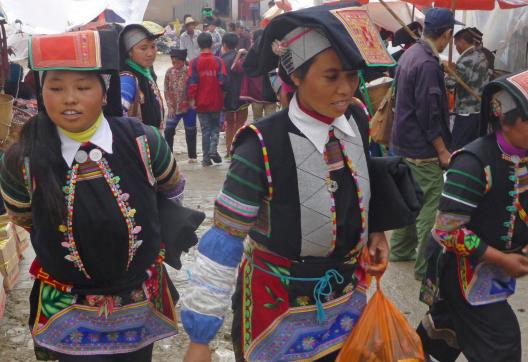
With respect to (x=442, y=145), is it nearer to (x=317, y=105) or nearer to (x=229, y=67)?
(x=317, y=105)

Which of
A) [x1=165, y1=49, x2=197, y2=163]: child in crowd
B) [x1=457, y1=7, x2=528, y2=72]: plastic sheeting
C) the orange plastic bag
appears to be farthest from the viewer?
[x1=165, y1=49, x2=197, y2=163]: child in crowd

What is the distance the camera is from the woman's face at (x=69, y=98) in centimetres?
252

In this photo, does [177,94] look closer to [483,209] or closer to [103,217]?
[483,209]

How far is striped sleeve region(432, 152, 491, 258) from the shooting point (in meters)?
2.91

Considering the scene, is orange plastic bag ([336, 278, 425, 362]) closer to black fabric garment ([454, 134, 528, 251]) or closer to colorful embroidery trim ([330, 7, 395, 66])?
black fabric garment ([454, 134, 528, 251])

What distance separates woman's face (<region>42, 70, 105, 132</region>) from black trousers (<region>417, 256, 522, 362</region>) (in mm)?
1738

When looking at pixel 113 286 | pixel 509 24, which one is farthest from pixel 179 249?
pixel 509 24

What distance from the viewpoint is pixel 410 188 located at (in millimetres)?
2510

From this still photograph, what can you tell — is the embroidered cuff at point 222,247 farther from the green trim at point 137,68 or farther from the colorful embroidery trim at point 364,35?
the green trim at point 137,68

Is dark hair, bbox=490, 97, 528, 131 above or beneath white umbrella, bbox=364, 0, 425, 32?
above

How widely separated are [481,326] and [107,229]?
66.5 inches

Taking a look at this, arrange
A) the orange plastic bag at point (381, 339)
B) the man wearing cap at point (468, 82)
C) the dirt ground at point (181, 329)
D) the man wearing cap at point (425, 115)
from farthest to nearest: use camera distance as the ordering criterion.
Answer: the man wearing cap at point (468, 82)
the man wearing cap at point (425, 115)
the dirt ground at point (181, 329)
the orange plastic bag at point (381, 339)

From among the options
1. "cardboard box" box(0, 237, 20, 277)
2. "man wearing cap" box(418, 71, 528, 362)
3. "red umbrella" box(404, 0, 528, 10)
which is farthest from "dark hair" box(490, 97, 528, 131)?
"red umbrella" box(404, 0, 528, 10)

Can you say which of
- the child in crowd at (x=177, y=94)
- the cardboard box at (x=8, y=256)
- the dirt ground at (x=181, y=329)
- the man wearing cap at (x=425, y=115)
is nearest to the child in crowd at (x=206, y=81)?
the child in crowd at (x=177, y=94)
